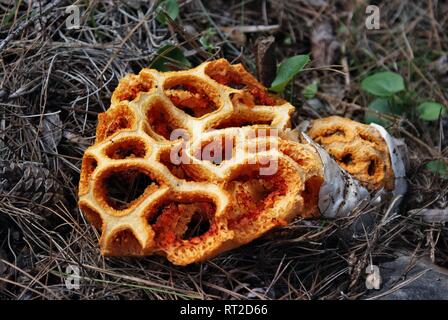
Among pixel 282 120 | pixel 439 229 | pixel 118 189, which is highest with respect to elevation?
pixel 282 120

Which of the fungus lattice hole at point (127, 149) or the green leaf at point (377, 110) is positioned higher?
the fungus lattice hole at point (127, 149)

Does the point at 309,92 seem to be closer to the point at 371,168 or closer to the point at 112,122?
the point at 371,168

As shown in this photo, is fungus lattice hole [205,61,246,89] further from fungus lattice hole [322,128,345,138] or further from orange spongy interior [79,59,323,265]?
fungus lattice hole [322,128,345,138]

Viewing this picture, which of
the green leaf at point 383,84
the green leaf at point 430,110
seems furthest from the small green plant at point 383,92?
the green leaf at point 430,110

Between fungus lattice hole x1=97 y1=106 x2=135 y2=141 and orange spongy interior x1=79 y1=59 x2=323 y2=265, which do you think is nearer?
orange spongy interior x1=79 y1=59 x2=323 y2=265

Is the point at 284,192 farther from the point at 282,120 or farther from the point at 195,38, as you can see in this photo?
the point at 195,38

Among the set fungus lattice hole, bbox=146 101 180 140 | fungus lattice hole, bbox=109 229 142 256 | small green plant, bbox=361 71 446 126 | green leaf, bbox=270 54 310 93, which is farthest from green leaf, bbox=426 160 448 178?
fungus lattice hole, bbox=109 229 142 256

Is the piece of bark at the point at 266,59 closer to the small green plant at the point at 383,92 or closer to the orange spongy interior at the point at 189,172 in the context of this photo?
the orange spongy interior at the point at 189,172

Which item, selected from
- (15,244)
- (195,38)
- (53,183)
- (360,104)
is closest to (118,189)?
(53,183)
